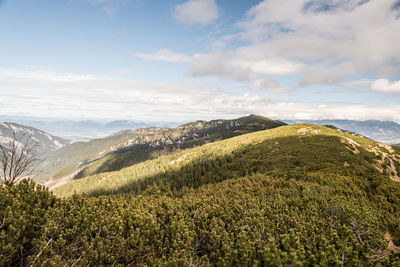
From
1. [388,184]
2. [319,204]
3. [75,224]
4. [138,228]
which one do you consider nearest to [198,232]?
[138,228]

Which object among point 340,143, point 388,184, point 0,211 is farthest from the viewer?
point 340,143

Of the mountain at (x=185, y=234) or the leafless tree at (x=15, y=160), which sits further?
the leafless tree at (x=15, y=160)

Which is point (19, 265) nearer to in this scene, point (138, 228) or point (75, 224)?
point (75, 224)

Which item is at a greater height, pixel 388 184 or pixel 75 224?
pixel 75 224

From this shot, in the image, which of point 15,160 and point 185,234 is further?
point 15,160

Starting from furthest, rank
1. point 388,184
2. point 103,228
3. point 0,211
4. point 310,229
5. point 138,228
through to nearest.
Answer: point 388,184
point 310,229
point 138,228
point 103,228
point 0,211

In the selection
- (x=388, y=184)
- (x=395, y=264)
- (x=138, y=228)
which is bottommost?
(x=388, y=184)

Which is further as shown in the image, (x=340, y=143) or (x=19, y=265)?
(x=340, y=143)

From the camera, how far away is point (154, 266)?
6.41 meters

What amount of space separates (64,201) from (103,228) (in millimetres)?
3980

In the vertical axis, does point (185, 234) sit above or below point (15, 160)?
below

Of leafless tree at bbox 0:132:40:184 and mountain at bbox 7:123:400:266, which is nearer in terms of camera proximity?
mountain at bbox 7:123:400:266

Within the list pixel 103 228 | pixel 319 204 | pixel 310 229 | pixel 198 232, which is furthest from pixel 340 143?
pixel 103 228

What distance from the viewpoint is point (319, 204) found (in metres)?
13.9
